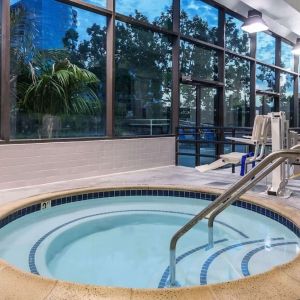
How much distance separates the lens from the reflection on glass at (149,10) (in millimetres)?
5898

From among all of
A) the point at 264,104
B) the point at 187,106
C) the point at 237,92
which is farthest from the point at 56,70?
the point at 264,104

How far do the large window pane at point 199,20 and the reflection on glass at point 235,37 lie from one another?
0.45m

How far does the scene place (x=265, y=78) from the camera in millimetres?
9750

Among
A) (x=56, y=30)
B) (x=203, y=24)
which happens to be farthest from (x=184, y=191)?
(x=203, y=24)

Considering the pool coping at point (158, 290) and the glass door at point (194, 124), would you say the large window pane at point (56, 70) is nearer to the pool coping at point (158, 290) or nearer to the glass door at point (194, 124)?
the glass door at point (194, 124)

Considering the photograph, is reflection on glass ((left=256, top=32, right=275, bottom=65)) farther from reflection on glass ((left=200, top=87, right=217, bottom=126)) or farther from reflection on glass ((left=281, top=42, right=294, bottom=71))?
reflection on glass ((left=200, top=87, right=217, bottom=126))

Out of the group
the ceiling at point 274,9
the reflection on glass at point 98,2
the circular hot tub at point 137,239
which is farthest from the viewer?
the ceiling at point 274,9

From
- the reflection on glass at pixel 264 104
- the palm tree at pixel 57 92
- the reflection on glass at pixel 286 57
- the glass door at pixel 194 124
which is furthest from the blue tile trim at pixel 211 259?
the reflection on glass at pixel 286 57

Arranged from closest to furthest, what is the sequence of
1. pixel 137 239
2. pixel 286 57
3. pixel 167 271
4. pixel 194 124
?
1. pixel 167 271
2. pixel 137 239
3. pixel 194 124
4. pixel 286 57

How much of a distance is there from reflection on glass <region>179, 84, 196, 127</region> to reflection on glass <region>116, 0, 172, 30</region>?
50.1 inches

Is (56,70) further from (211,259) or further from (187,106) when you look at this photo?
(211,259)

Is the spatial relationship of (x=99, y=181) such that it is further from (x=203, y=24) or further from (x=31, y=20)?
(x=203, y=24)

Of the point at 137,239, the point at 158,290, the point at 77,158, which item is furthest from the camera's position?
the point at 77,158

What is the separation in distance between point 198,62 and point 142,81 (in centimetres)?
171
